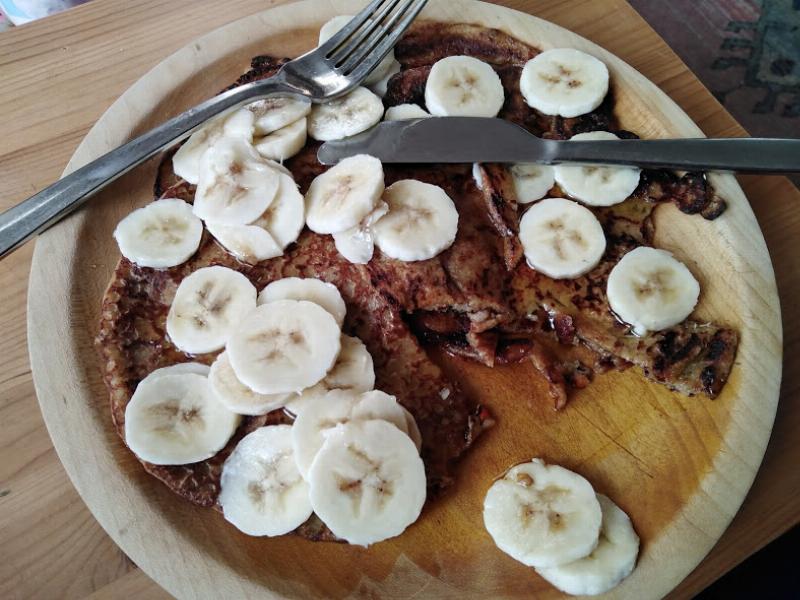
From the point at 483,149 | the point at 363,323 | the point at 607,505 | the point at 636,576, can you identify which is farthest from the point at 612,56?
the point at 636,576

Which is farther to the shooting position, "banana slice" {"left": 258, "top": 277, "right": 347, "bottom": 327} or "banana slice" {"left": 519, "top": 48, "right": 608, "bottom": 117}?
"banana slice" {"left": 519, "top": 48, "right": 608, "bottom": 117}

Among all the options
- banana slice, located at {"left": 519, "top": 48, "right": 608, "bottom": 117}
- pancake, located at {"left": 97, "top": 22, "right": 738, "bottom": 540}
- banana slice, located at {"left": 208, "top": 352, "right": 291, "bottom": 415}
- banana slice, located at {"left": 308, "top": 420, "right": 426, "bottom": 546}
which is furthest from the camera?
banana slice, located at {"left": 519, "top": 48, "right": 608, "bottom": 117}

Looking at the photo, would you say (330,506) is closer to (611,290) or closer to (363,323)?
(363,323)

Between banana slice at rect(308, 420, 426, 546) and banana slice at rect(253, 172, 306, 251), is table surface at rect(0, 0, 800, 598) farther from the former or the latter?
banana slice at rect(253, 172, 306, 251)

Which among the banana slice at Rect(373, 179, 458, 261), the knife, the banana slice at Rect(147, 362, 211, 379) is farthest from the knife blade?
the banana slice at Rect(147, 362, 211, 379)

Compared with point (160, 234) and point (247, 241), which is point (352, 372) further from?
point (160, 234)

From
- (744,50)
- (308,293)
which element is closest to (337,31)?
(308,293)
